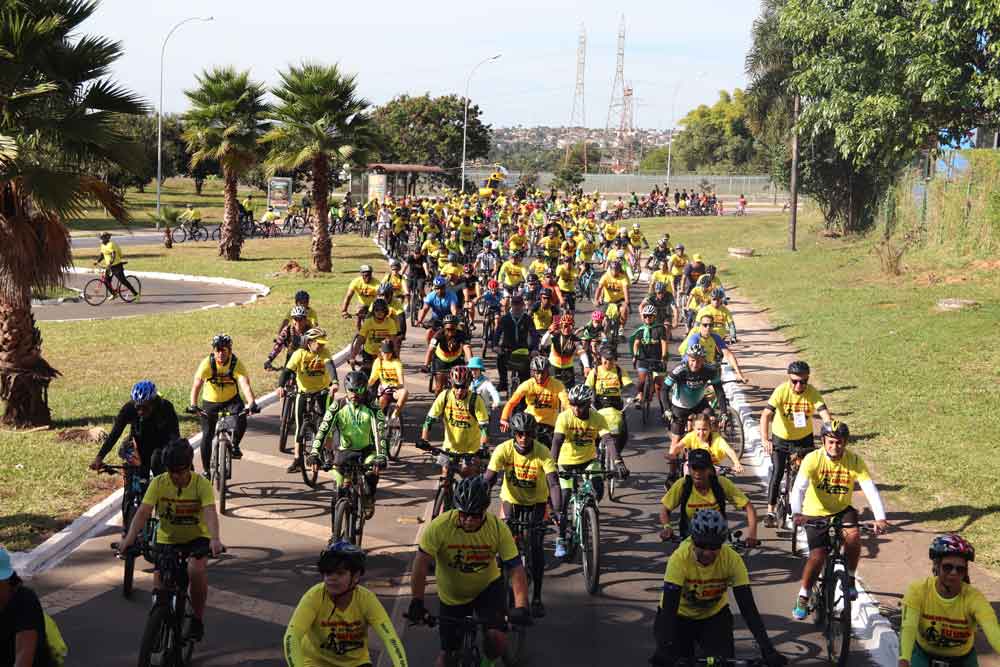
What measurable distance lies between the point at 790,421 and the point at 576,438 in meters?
2.37

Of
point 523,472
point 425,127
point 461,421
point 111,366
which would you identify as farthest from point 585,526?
point 425,127

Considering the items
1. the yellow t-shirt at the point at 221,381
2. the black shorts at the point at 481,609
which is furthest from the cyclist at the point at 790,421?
the yellow t-shirt at the point at 221,381

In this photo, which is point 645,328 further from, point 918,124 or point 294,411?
point 918,124

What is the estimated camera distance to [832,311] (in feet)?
93.1

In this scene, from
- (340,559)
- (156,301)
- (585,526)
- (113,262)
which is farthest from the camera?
(156,301)

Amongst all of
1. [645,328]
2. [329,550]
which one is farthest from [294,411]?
[329,550]

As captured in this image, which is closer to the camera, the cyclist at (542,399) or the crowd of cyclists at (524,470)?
the crowd of cyclists at (524,470)

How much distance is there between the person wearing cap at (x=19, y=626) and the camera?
5.57m

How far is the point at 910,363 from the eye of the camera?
810 inches

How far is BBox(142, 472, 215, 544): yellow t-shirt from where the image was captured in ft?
26.7

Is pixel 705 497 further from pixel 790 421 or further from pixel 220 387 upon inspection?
pixel 220 387

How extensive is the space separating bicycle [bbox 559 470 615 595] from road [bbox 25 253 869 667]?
0.58ft

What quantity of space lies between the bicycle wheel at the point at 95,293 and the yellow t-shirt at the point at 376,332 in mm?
16543

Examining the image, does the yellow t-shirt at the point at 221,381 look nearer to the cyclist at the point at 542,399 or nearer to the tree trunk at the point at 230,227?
the cyclist at the point at 542,399
